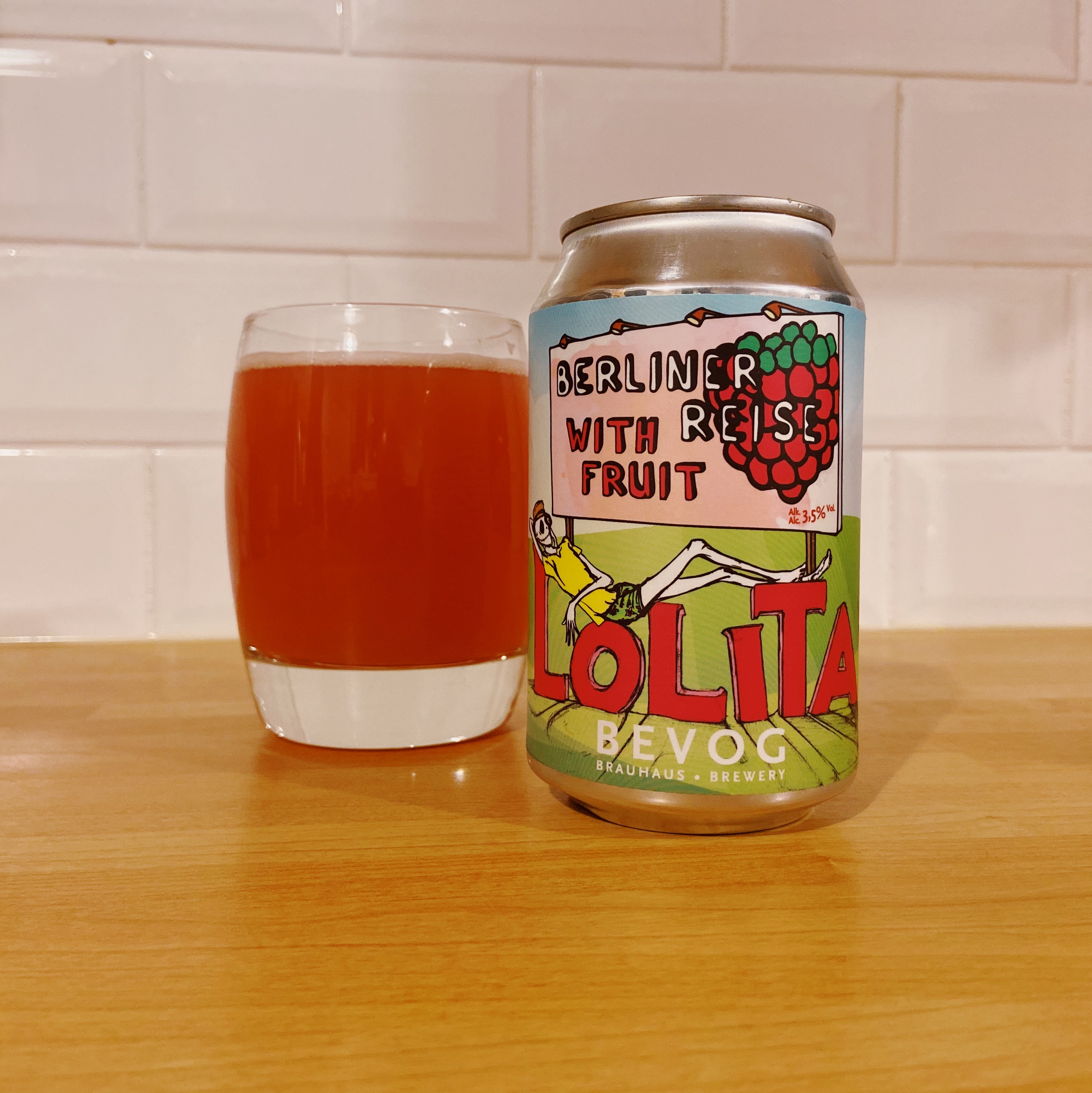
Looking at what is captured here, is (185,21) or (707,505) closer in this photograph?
(707,505)

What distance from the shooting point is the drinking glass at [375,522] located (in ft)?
1.87

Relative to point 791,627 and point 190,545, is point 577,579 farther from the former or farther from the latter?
point 190,545

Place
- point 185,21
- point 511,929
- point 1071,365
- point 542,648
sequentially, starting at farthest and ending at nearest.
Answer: point 1071,365 → point 185,21 → point 542,648 → point 511,929

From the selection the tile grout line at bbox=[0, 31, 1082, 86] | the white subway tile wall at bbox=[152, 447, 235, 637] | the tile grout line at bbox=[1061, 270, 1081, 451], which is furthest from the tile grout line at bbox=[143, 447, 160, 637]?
the tile grout line at bbox=[1061, 270, 1081, 451]

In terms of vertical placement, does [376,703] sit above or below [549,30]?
below

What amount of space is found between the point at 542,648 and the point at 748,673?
4.0 inches

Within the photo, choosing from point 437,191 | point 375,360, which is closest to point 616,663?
point 375,360

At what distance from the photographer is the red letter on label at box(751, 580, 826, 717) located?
16.8 inches

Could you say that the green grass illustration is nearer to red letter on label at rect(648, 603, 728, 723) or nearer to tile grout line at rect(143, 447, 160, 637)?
red letter on label at rect(648, 603, 728, 723)

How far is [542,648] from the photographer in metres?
0.48

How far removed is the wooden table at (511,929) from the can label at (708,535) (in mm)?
46

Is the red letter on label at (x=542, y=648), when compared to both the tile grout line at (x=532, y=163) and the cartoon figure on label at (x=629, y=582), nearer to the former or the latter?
the cartoon figure on label at (x=629, y=582)

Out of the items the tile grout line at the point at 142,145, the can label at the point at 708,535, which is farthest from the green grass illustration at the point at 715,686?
the tile grout line at the point at 142,145

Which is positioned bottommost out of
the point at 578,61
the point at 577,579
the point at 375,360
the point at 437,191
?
the point at 577,579
